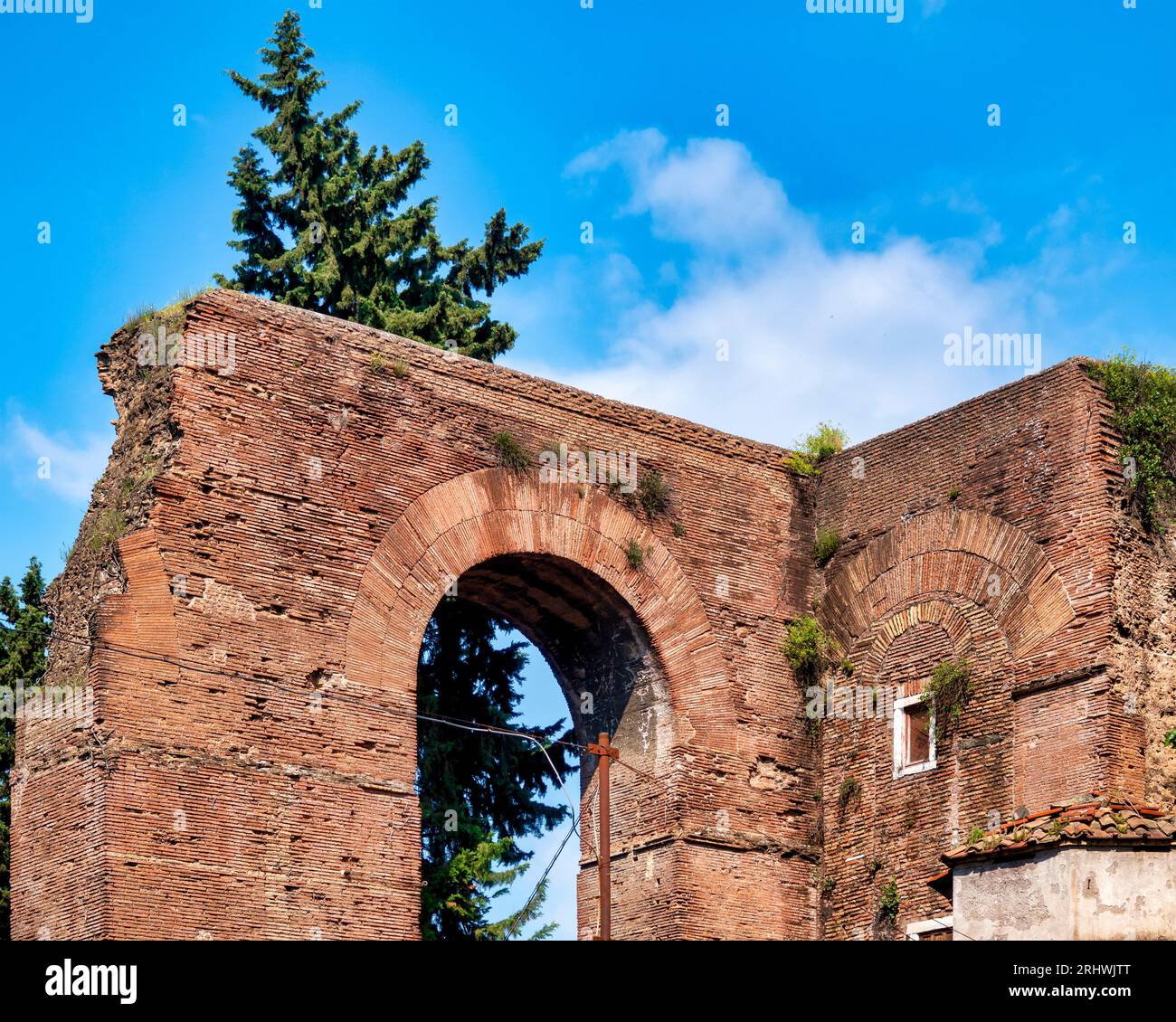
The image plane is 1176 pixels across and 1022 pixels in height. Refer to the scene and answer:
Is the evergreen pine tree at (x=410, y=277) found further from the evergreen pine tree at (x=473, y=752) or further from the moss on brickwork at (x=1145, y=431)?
the moss on brickwork at (x=1145, y=431)

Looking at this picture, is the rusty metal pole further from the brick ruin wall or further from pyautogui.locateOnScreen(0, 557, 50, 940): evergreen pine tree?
pyautogui.locateOnScreen(0, 557, 50, 940): evergreen pine tree

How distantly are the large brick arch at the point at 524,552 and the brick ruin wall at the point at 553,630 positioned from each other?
0.08 ft

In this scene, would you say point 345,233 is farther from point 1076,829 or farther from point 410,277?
point 1076,829

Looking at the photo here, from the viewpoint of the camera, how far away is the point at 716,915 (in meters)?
15.5

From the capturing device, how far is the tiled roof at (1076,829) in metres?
13.2

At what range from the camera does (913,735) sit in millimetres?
15820

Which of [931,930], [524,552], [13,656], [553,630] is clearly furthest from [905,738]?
[13,656]

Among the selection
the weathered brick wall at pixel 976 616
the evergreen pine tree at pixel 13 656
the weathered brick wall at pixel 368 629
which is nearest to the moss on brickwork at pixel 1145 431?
the weathered brick wall at pixel 976 616

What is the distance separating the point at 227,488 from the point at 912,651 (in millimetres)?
5452

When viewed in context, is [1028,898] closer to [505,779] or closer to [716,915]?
[716,915]

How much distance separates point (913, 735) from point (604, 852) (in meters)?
2.71

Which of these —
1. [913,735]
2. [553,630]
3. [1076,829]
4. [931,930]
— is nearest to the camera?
[1076,829]
